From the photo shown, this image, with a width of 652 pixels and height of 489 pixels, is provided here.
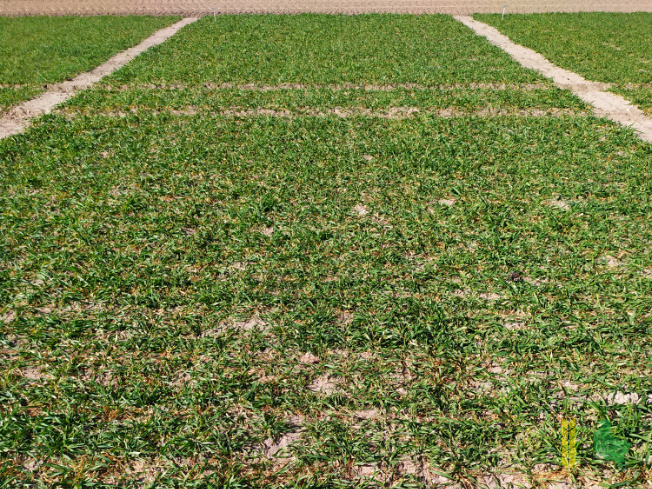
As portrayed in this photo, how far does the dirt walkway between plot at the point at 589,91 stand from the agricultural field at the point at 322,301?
1058mm

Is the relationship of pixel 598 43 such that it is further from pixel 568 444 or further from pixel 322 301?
pixel 568 444

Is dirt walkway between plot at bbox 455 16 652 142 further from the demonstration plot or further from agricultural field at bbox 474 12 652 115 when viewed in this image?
the demonstration plot

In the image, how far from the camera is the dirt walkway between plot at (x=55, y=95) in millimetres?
8454

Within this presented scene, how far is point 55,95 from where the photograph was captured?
10.2 meters

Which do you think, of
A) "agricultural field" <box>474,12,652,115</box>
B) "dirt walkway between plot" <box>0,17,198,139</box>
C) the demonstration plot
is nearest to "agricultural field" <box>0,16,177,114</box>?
"dirt walkway between plot" <box>0,17,198,139</box>

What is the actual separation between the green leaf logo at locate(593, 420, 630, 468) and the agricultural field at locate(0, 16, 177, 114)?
11.8 meters

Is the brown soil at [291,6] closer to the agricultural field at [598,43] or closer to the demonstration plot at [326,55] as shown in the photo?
the agricultural field at [598,43]

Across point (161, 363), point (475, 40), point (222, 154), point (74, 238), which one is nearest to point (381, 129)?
point (222, 154)

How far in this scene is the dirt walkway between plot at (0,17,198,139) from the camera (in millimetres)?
8454

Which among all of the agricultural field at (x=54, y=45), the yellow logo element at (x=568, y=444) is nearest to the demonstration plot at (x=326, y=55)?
the agricultural field at (x=54, y=45)

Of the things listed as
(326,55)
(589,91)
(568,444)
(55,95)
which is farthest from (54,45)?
(568,444)

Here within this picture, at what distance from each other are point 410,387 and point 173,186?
454 cm

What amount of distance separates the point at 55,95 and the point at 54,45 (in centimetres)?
619

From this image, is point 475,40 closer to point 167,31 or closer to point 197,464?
point 167,31
